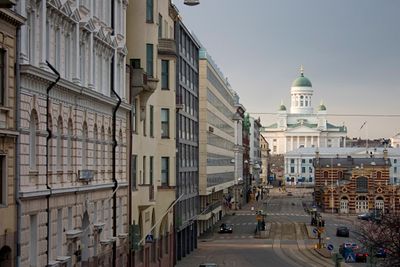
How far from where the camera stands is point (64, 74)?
30422 mm

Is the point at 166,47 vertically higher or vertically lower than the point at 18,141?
higher

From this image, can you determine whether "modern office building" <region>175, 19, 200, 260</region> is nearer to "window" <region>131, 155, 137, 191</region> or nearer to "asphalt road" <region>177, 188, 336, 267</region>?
"asphalt road" <region>177, 188, 336, 267</region>

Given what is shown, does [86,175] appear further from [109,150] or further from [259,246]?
[259,246]

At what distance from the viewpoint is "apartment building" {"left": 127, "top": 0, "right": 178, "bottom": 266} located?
43719 mm

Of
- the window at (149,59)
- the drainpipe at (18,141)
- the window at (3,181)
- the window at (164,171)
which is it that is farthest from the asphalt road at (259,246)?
the window at (3,181)

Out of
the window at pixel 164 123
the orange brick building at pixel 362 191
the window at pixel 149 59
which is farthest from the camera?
the orange brick building at pixel 362 191

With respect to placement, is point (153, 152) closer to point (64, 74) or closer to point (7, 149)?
point (64, 74)

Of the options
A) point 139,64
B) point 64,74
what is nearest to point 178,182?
point 139,64

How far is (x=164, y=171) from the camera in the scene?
55.6 m

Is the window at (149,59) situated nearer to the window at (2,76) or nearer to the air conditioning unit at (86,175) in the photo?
the air conditioning unit at (86,175)

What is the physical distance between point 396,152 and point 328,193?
47603mm

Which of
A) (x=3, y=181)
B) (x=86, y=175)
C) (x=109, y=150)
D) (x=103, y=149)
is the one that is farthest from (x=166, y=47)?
(x=3, y=181)

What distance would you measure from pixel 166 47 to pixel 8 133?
28.5m

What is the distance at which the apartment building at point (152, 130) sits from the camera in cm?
4372
